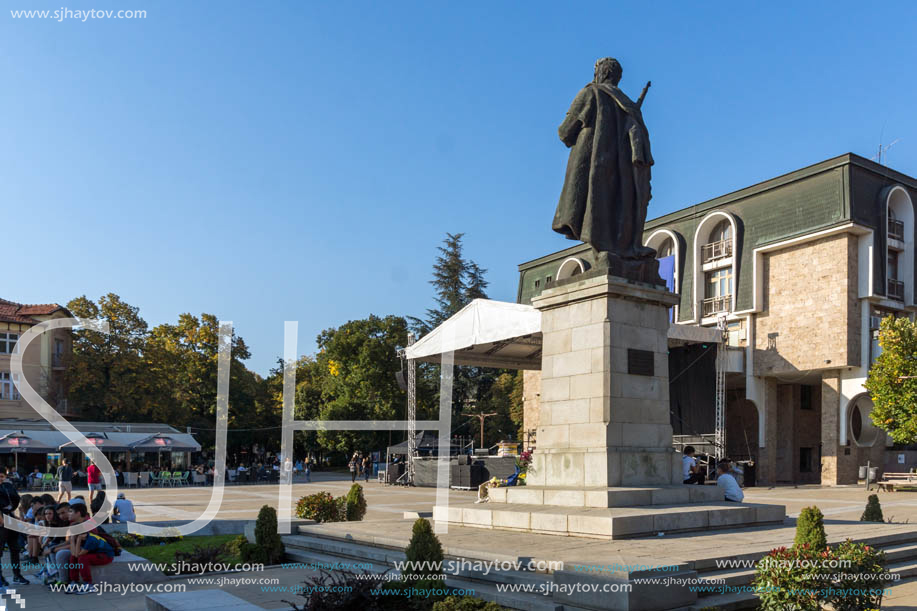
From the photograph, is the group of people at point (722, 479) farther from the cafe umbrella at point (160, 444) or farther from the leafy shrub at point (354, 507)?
the cafe umbrella at point (160, 444)

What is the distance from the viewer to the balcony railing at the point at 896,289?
33125 mm

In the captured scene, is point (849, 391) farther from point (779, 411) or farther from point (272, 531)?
point (272, 531)

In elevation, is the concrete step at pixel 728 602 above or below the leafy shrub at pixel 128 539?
above

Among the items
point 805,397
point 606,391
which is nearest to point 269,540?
point 606,391

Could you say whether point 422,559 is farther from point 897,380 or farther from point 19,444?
point 19,444

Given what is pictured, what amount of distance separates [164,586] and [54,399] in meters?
38.5

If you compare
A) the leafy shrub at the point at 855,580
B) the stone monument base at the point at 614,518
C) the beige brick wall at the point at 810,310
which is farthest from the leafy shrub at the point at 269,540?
the beige brick wall at the point at 810,310

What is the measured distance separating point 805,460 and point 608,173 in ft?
107

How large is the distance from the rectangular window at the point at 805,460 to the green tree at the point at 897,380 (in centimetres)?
975

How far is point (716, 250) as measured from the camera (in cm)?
3756

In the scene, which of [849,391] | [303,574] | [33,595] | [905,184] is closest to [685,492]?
[303,574]

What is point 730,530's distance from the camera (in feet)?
32.1

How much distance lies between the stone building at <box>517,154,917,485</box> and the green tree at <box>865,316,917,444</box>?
1.86 metres

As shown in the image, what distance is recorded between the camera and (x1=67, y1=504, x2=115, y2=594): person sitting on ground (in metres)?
9.70
